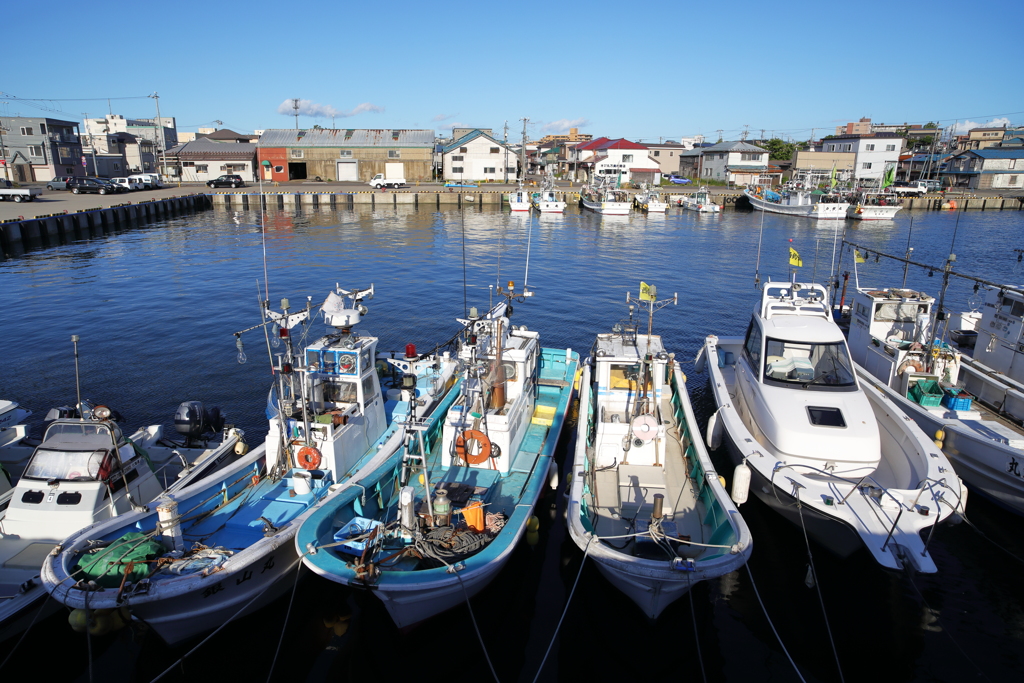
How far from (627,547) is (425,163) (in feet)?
222

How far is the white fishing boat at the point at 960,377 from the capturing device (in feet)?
36.8

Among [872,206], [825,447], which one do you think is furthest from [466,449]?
[872,206]

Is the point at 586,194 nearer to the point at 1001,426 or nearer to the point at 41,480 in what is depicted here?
the point at 1001,426

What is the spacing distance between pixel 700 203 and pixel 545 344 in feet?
158

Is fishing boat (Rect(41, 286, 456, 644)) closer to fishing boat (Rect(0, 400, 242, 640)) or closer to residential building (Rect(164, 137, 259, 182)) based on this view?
→ fishing boat (Rect(0, 400, 242, 640))

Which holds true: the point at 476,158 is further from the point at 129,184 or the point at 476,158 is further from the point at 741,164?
the point at 741,164

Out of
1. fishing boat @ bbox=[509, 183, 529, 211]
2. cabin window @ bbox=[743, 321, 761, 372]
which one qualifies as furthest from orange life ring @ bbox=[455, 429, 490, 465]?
fishing boat @ bbox=[509, 183, 529, 211]

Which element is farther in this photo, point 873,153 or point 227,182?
point 873,153

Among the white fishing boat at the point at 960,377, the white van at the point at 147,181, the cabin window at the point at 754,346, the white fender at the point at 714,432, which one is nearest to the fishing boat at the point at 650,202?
the white fishing boat at the point at 960,377

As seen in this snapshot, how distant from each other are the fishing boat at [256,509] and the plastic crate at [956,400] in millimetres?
10997

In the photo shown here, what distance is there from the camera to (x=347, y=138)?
70.5 meters

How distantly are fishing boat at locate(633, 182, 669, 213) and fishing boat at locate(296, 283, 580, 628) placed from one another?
5246 cm

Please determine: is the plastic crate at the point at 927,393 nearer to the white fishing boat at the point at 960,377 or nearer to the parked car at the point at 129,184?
the white fishing boat at the point at 960,377

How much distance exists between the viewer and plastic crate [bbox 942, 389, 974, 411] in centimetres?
1257
